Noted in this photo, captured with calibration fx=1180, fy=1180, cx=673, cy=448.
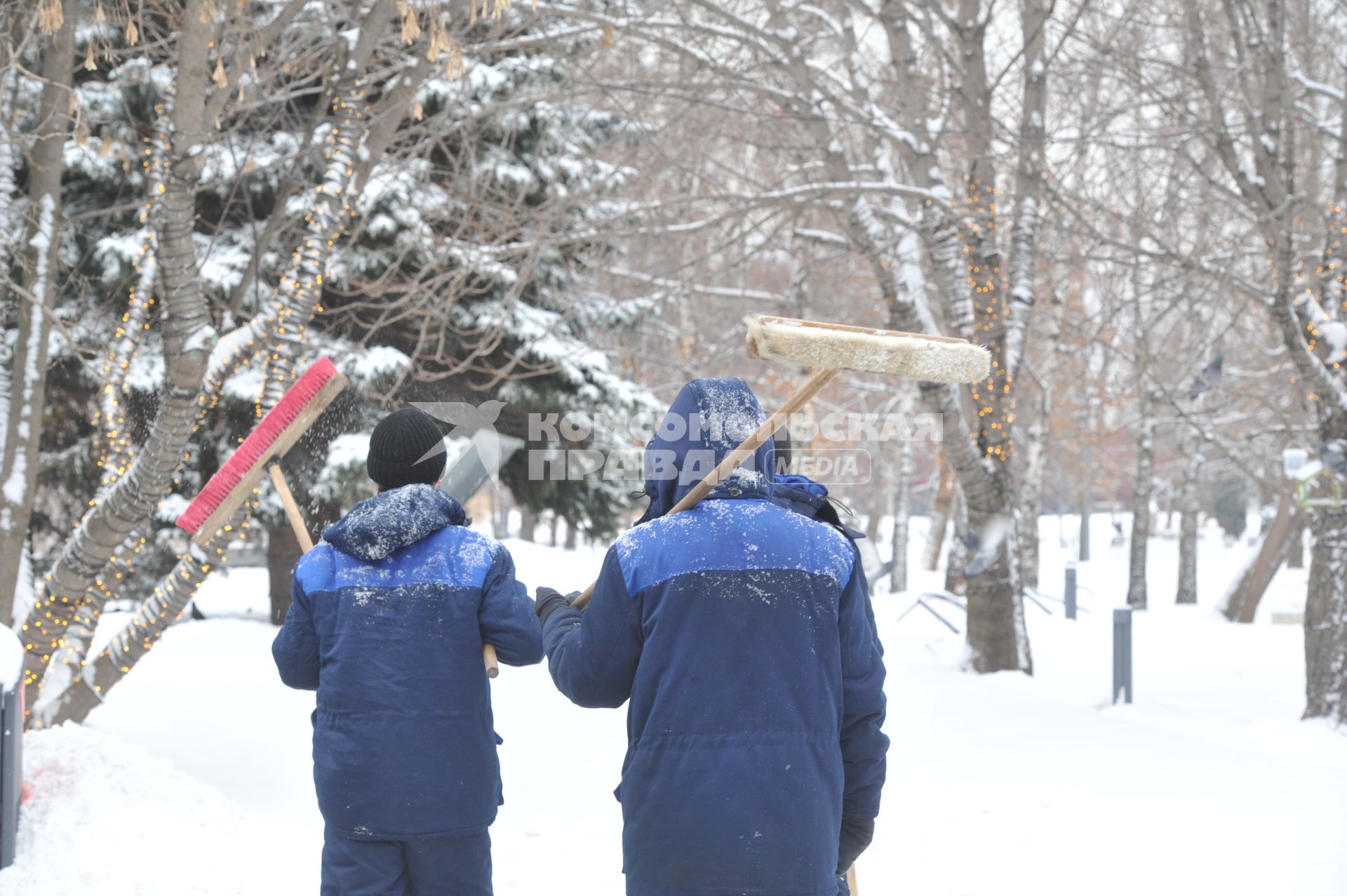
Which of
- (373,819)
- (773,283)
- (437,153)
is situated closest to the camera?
(373,819)

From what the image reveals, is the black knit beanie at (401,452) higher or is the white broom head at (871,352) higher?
the white broom head at (871,352)

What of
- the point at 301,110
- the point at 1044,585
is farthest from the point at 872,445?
the point at 301,110

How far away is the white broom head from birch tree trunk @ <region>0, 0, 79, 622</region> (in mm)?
4558

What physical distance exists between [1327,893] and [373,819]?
354 centimetres

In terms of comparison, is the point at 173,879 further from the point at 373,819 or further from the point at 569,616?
the point at 569,616

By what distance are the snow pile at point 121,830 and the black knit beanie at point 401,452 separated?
2012 millimetres

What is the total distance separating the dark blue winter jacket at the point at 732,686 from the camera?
2182mm

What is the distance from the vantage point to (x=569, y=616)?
2.58m

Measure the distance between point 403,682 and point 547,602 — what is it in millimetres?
399

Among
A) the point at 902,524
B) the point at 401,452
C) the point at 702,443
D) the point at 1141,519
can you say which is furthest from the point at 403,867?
the point at 1141,519

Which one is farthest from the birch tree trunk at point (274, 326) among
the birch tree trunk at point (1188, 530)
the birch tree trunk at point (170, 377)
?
the birch tree trunk at point (1188, 530)

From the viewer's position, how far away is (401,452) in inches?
117

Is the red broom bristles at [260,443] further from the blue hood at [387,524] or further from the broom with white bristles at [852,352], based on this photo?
the broom with white bristles at [852,352]

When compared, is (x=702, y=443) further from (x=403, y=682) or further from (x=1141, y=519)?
(x=1141, y=519)
